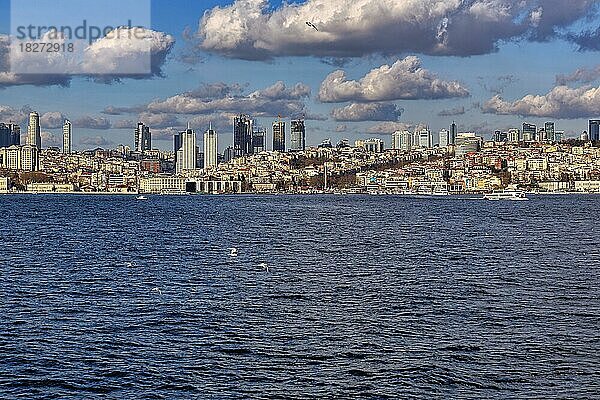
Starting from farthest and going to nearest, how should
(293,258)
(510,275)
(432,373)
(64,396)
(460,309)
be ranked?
1. (293,258)
2. (510,275)
3. (460,309)
4. (432,373)
5. (64,396)

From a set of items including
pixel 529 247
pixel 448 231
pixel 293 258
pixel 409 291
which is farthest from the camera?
pixel 448 231

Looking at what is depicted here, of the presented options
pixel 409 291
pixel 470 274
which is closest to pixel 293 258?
pixel 470 274

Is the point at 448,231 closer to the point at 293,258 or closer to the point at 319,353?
the point at 293,258

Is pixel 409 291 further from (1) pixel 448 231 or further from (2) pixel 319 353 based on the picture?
(1) pixel 448 231

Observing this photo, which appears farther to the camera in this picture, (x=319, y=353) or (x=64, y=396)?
(x=319, y=353)

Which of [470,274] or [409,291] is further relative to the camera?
[470,274]

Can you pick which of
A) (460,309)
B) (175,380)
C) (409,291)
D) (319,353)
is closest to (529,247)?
(409,291)
